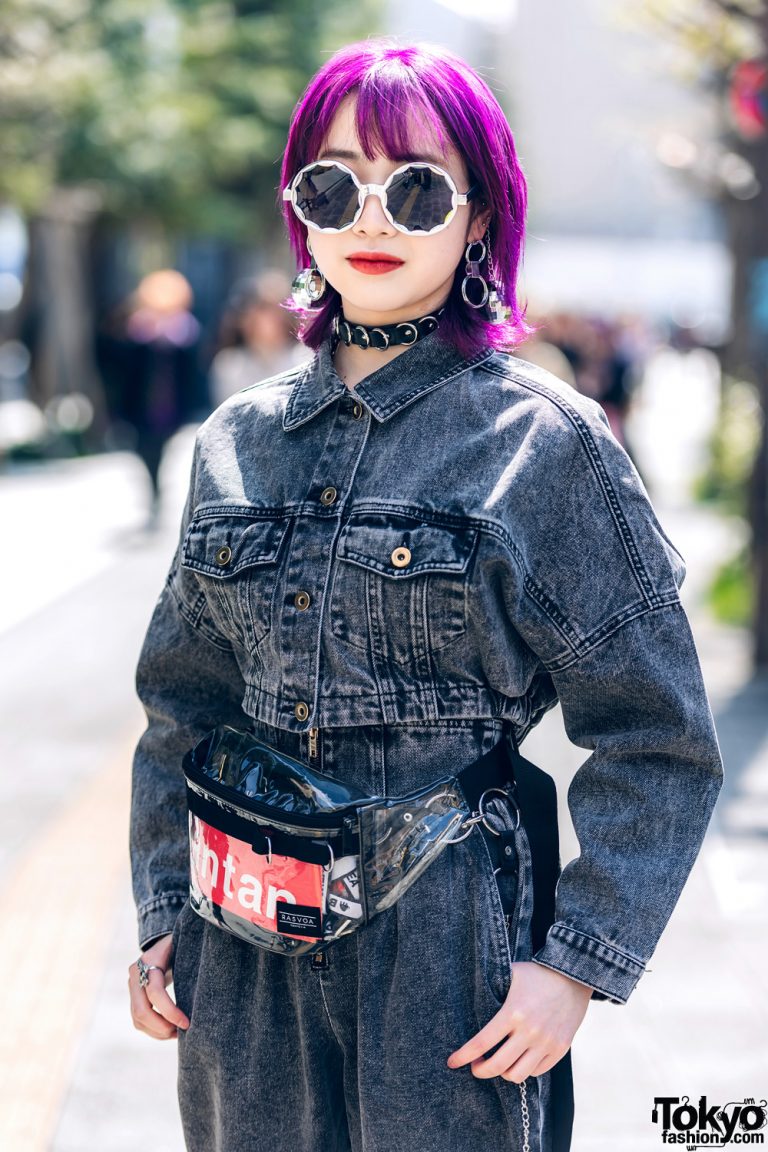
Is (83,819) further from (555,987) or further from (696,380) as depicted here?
(696,380)

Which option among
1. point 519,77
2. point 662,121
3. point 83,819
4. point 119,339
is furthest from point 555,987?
point 519,77

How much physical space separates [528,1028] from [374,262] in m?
0.87

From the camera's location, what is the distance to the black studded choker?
185 cm

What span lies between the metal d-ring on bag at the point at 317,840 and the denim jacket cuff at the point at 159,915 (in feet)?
0.64

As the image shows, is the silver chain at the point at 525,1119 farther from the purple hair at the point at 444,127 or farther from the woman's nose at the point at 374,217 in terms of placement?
the woman's nose at the point at 374,217

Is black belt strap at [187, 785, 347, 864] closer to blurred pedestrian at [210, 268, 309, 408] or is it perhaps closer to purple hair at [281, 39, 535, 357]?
purple hair at [281, 39, 535, 357]

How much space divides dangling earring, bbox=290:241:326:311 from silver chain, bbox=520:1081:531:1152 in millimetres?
959

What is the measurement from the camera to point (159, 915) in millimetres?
2006

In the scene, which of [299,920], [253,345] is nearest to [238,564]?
[299,920]

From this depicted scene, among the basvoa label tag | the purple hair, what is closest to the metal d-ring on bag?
the basvoa label tag

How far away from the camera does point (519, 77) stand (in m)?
71.5

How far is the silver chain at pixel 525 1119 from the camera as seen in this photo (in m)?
1.72

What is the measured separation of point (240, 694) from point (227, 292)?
106ft

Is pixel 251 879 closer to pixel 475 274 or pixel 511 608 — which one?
pixel 511 608
